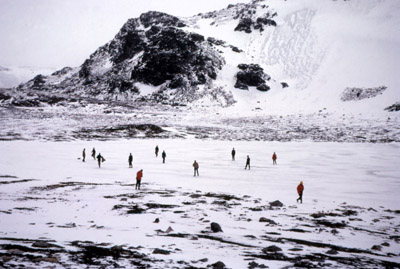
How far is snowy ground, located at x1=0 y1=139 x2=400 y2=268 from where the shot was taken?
25.4 feet

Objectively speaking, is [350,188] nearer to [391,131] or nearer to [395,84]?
[391,131]

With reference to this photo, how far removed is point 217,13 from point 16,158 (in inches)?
6376

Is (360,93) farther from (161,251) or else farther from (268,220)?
(161,251)

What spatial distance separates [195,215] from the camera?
39.9ft

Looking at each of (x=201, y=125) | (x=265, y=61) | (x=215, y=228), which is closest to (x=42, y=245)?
(x=215, y=228)

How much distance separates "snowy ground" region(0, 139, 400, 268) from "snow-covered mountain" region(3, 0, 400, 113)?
66.0 m

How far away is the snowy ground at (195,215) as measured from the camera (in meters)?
7.75

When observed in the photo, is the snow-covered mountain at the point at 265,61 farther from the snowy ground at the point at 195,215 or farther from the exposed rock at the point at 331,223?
the exposed rock at the point at 331,223

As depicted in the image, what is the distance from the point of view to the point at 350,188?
1873cm

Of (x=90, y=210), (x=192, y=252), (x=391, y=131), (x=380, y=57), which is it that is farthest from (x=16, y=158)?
(x=380, y=57)

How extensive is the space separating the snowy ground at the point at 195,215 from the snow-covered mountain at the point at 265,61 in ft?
217

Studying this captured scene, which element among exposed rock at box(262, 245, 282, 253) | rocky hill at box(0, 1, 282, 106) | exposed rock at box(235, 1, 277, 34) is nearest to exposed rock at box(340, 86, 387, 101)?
rocky hill at box(0, 1, 282, 106)

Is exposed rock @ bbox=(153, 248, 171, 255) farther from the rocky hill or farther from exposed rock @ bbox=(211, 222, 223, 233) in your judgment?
the rocky hill

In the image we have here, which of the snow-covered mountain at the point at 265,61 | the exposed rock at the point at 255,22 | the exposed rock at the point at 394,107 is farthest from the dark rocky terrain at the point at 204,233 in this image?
the exposed rock at the point at 255,22
